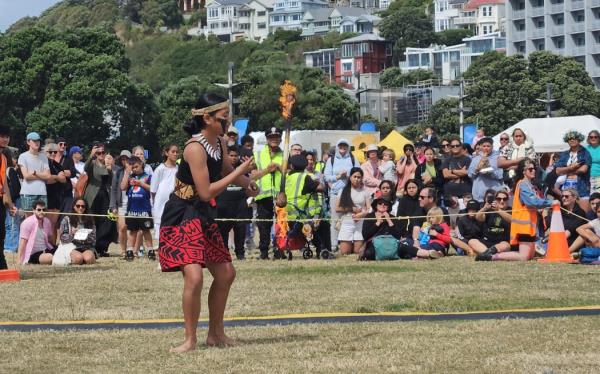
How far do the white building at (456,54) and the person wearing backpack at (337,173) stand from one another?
169 meters

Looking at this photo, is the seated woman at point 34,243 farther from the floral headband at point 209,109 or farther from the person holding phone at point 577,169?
the floral headband at point 209,109

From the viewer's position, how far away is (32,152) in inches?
772

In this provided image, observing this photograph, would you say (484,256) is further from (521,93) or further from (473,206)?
(521,93)

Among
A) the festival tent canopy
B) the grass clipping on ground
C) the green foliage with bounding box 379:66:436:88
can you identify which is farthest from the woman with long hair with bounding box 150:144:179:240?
the green foliage with bounding box 379:66:436:88

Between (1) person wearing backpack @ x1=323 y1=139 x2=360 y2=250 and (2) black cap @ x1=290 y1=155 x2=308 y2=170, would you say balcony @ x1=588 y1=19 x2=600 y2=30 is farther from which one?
(2) black cap @ x1=290 y1=155 x2=308 y2=170

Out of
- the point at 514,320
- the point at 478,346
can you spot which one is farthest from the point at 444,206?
the point at 478,346

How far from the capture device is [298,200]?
61.3 feet

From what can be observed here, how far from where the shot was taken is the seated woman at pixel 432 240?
18250 millimetres

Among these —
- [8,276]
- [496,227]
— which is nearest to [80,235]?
[8,276]

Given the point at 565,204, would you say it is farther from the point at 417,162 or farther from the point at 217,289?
the point at 217,289

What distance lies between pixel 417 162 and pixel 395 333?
37.8ft

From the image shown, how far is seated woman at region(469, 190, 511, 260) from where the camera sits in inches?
706

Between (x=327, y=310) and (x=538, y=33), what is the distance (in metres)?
142

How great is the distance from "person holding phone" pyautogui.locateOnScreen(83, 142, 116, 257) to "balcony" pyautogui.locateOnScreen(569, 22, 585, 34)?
5094 inches
